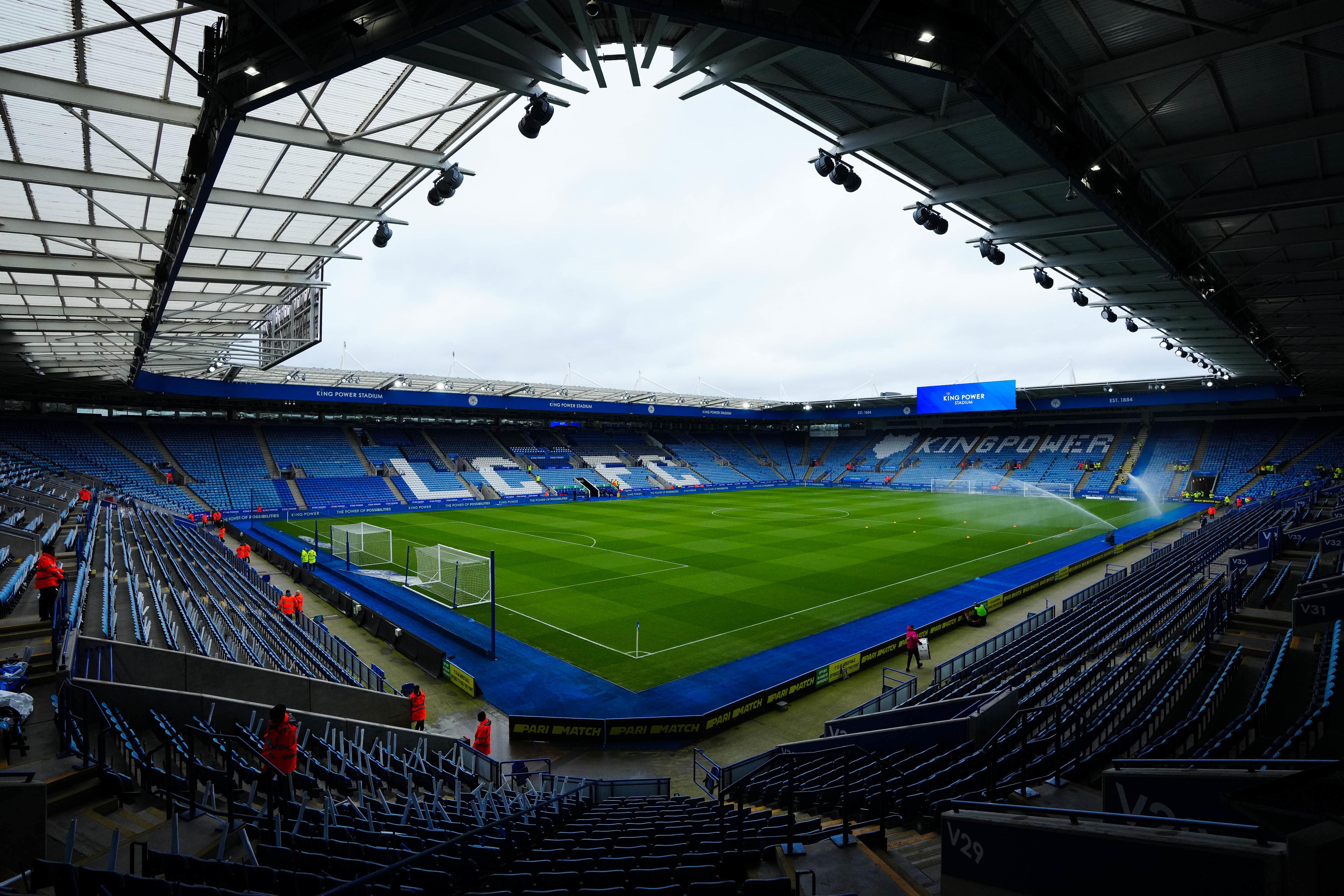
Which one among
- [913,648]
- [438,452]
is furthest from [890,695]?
[438,452]

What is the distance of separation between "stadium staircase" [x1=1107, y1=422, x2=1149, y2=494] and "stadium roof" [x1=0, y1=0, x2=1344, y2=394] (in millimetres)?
50818

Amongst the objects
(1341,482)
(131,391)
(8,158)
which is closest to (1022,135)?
(8,158)

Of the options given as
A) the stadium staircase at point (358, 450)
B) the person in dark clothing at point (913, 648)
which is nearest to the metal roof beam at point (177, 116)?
the person in dark clothing at point (913, 648)

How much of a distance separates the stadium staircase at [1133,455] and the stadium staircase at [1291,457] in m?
8.67

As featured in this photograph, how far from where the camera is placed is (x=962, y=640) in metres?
19.3

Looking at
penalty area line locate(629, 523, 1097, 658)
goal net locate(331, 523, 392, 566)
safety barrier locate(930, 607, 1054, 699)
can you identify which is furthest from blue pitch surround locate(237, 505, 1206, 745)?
goal net locate(331, 523, 392, 566)

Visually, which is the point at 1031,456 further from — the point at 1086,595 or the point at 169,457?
the point at 169,457

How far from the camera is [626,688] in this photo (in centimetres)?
1566

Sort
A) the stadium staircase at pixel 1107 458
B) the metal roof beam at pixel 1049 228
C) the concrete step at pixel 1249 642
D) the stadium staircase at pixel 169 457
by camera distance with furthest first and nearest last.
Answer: the stadium staircase at pixel 1107 458, the stadium staircase at pixel 169 457, the metal roof beam at pixel 1049 228, the concrete step at pixel 1249 642

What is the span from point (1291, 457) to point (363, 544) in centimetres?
6912

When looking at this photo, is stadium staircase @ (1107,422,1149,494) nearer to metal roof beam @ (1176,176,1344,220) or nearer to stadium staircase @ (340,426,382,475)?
metal roof beam @ (1176,176,1344,220)

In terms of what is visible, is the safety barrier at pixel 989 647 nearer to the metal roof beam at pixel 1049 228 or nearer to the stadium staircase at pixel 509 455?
the metal roof beam at pixel 1049 228

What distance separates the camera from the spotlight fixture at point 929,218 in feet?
40.0

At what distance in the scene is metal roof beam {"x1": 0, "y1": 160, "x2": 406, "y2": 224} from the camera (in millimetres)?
9266
